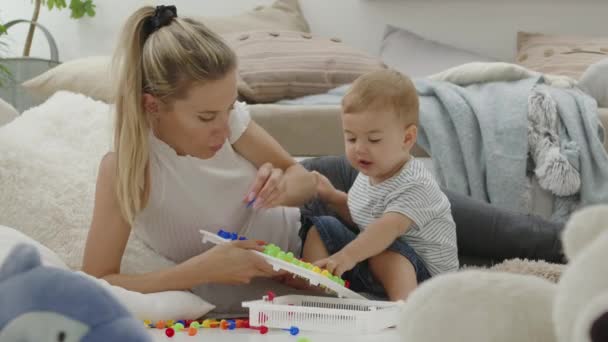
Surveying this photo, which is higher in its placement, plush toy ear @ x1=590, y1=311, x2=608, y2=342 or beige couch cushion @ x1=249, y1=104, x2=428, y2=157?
plush toy ear @ x1=590, y1=311, x2=608, y2=342

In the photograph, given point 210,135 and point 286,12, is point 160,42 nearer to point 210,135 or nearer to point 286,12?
point 210,135

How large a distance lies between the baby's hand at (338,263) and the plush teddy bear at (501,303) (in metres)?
0.80

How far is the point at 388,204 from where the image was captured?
1510mm

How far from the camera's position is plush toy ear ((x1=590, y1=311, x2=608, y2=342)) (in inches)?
16.9

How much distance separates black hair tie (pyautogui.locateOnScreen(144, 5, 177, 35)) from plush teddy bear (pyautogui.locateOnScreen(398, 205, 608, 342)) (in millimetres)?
1019

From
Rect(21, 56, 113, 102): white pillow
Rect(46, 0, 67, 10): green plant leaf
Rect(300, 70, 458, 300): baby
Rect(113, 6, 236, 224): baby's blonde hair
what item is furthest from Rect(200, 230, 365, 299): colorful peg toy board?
Rect(46, 0, 67, 10): green plant leaf

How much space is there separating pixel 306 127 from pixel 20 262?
5.19 feet

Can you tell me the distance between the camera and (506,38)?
3361mm

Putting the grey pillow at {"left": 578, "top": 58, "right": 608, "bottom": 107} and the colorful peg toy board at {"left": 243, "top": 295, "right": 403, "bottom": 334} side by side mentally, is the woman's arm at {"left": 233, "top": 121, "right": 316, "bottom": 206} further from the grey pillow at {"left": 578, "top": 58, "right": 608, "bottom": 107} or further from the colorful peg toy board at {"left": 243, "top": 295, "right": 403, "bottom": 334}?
the grey pillow at {"left": 578, "top": 58, "right": 608, "bottom": 107}

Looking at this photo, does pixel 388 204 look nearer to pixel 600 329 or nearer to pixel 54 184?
pixel 54 184

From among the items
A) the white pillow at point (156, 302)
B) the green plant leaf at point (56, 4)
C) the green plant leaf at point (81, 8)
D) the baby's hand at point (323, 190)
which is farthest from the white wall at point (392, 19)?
the white pillow at point (156, 302)

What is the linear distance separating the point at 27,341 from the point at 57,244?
3.32 feet

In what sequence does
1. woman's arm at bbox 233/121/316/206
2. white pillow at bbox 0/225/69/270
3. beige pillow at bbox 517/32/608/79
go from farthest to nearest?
beige pillow at bbox 517/32/608/79 < woman's arm at bbox 233/121/316/206 < white pillow at bbox 0/225/69/270

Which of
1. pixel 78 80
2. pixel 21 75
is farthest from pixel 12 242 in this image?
pixel 21 75
